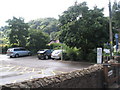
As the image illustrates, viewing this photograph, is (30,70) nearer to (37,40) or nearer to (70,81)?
(70,81)

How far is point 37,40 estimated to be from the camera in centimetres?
2617

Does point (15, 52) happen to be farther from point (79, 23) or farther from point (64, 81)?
point (64, 81)

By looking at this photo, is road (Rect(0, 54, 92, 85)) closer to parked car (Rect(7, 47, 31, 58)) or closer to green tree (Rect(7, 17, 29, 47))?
parked car (Rect(7, 47, 31, 58))

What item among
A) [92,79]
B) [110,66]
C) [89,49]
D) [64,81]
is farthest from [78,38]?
[64,81]

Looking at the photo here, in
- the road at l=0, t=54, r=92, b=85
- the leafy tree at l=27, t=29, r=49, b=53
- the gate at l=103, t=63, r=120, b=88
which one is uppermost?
the leafy tree at l=27, t=29, r=49, b=53

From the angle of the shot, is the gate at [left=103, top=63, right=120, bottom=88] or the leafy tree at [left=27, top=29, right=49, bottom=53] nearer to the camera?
the gate at [left=103, top=63, right=120, bottom=88]

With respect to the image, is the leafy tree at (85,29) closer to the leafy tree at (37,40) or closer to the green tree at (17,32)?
the leafy tree at (37,40)

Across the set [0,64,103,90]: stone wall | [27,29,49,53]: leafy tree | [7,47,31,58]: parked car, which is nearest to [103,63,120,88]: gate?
[0,64,103,90]: stone wall

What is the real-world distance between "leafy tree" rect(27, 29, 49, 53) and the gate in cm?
2066

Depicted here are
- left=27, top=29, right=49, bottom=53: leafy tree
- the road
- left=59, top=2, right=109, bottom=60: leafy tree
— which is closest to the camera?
the road

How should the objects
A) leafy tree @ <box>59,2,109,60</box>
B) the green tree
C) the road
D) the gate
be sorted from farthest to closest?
the green tree, leafy tree @ <box>59,2,109,60</box>, the road, the gate

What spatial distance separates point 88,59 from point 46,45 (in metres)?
12.9

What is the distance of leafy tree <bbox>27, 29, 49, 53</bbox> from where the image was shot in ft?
85.6

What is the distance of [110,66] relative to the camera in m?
6.46
